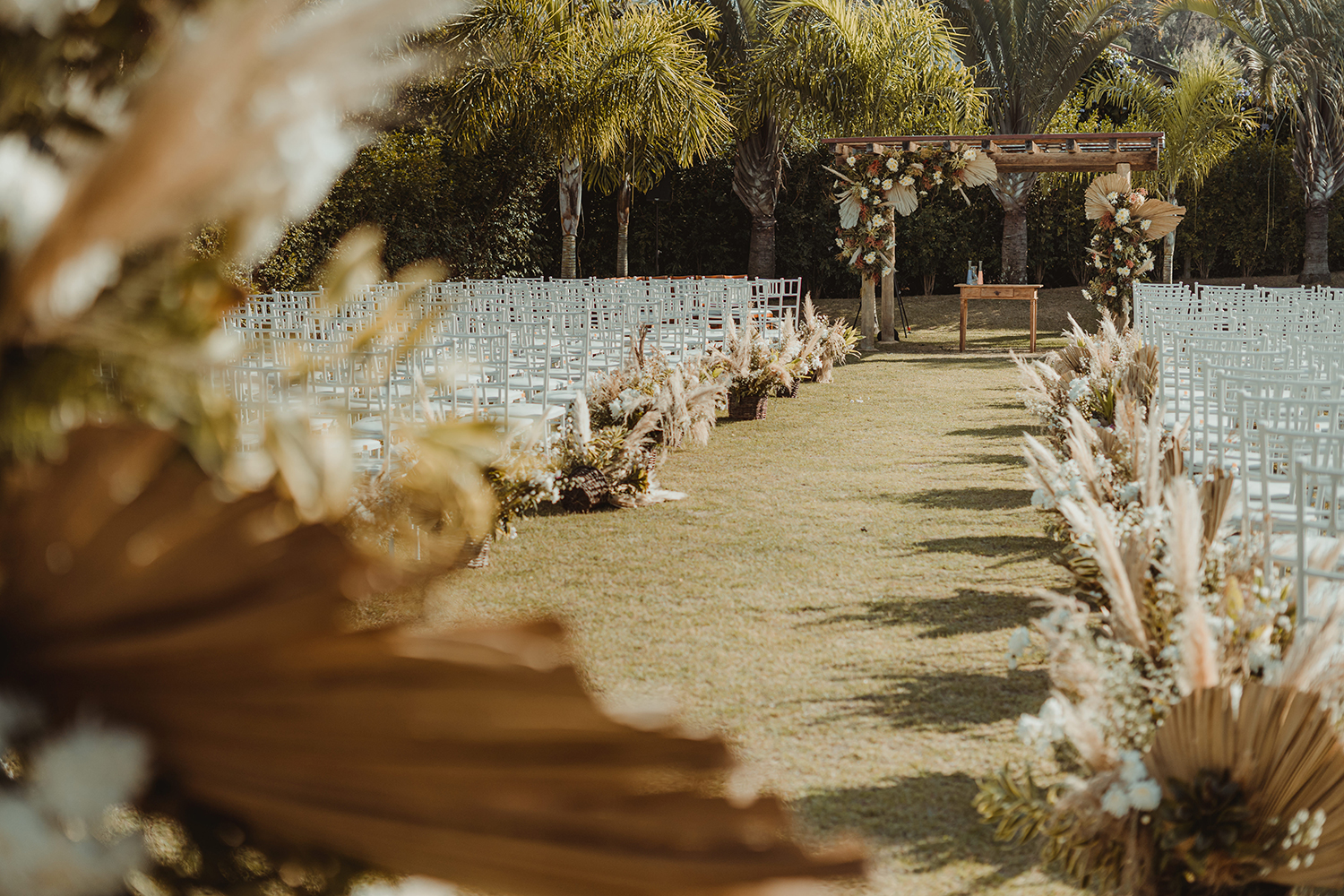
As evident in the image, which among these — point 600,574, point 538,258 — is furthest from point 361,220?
point 600,574

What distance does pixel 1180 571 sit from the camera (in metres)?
1.58

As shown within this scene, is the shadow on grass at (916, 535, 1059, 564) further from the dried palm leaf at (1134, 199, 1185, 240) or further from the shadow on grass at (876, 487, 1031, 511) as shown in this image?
the dried palm leaf at (1134, 199, 1185, 240)

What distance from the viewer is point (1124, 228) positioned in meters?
13.0

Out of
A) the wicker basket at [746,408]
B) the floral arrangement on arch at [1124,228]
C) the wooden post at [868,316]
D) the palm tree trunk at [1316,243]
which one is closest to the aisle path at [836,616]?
the wicker basket at [746,408]

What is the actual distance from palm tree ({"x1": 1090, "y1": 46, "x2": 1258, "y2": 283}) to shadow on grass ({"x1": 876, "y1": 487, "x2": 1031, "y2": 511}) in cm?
1301

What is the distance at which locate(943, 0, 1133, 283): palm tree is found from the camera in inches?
631

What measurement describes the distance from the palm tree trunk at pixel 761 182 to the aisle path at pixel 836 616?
36.4ft

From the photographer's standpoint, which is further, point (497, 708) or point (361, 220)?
point (361, 220)

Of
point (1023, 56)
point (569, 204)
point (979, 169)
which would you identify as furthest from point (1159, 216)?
point (569, 204)

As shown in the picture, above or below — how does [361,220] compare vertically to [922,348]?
above

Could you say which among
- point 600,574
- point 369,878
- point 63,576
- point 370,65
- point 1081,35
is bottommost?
point 600,574

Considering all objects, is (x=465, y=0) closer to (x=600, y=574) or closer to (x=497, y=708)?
(x=497, y=708)

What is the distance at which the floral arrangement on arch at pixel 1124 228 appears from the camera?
12.9 metres

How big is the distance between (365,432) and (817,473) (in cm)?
280
